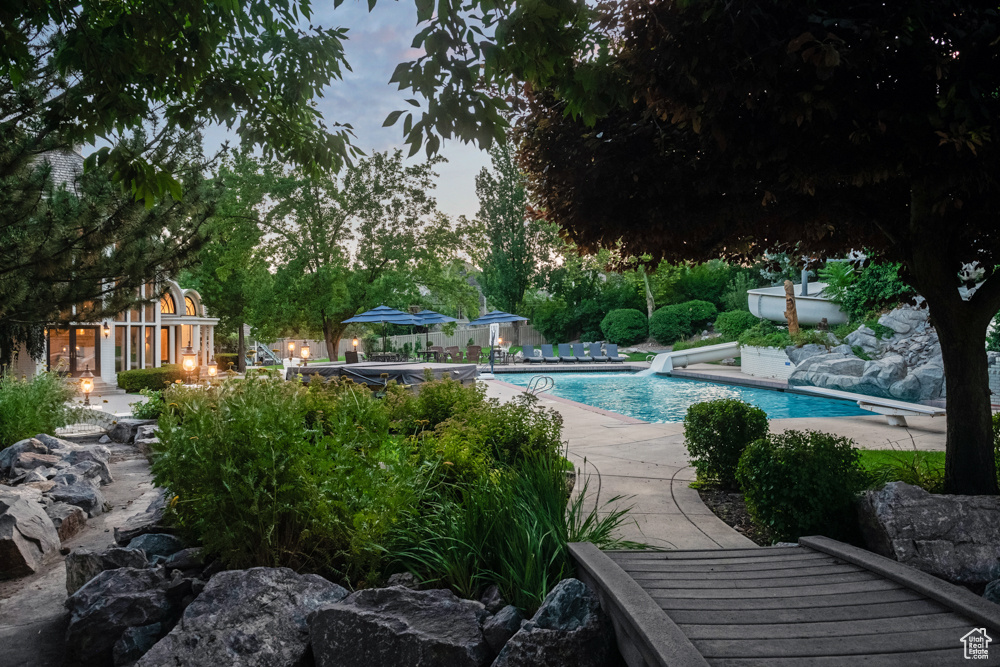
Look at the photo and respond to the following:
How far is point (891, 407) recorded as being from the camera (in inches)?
384

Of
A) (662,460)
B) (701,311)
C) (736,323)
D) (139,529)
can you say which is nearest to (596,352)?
(736,323)

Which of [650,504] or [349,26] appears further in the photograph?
[650,504]

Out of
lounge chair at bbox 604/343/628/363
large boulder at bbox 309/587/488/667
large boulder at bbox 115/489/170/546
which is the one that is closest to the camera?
large boulder at bbox 309/587/488/667

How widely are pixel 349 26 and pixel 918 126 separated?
3539 mm

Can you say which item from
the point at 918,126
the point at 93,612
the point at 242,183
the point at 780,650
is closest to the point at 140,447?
the point at 93,612

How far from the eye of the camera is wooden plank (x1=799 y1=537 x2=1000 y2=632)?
237 cm

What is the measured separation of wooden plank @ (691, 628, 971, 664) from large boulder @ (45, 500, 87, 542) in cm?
522

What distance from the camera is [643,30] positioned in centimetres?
332

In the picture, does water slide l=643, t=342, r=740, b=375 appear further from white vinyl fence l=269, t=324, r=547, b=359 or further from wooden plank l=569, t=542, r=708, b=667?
wooden plank l=569, t=542, r=708, b=667

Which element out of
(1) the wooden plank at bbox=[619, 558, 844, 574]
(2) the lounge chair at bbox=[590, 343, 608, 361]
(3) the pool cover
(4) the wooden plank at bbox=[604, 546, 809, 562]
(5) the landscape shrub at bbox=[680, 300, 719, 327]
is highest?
(5) the landscape shrub at bbox=[680, 300, 719, 327]

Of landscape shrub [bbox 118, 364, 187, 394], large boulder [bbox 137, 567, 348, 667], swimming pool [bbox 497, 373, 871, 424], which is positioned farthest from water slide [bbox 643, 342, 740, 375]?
large boulder [bbox 137, 567, 348, 667]

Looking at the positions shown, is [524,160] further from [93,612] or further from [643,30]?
[93,612]

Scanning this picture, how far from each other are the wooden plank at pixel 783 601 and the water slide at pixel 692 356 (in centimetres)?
1705

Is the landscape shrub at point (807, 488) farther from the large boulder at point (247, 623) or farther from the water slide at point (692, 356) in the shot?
the water slide at point (692, 356)
